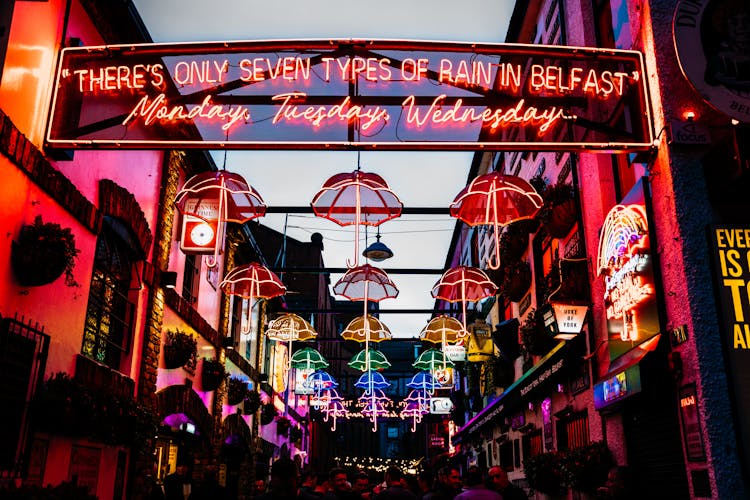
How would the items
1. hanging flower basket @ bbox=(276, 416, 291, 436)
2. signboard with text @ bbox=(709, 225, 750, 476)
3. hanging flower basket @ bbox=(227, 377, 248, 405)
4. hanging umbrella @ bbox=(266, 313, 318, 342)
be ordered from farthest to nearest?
hanging flower basket @ bbox=(276, 416, 291, 436)
hanging umbrella @ bbox=(266, 313, 318, 342)
hanging flower basket @ bbox=(227, 377, 248, 405)
signboard with text @ bbox=(709, 225, 750, 476)

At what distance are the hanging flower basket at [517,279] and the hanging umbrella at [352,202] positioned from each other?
593 cm

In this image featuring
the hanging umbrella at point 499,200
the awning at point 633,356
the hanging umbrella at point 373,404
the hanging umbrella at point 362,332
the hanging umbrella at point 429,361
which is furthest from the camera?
the hanging umbrella at point 373,404

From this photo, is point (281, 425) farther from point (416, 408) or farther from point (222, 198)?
point (222, 198)

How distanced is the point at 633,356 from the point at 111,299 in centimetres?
820

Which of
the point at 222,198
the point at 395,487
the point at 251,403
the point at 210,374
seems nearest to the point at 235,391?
the point at 251,403

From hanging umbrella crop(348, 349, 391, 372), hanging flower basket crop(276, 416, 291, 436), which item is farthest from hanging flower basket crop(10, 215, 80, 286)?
hanging flower basket crop(276, 416, 291, 436)

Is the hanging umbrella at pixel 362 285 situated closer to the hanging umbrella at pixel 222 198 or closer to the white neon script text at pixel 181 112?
the hanging umbrella at pixel 222 198

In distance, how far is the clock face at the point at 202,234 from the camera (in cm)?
1329

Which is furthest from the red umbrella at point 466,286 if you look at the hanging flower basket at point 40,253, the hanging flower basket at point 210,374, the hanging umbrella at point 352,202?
the hanging flower basket at point 40,253

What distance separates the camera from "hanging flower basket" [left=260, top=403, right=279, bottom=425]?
76.3 feet

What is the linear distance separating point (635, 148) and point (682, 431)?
3.31 meters

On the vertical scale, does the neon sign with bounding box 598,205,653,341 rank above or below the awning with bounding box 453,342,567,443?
above

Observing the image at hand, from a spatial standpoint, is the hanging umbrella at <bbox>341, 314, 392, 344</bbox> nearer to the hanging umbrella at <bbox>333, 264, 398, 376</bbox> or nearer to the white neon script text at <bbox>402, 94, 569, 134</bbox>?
the hanging umbrella at <bbox>333, 264, 398, 376</bbox>

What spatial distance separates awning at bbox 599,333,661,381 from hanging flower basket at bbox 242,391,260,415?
13.5m
